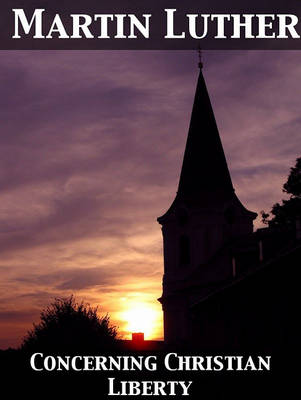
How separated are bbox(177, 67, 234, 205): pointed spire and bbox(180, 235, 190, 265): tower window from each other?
12.0 ft

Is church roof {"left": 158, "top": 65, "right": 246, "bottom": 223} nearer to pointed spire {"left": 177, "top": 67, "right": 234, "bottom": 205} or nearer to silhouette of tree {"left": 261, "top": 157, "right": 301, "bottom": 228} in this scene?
pointed spire {"left": 177, "top": 67, "right": 234, "bottom": 205}

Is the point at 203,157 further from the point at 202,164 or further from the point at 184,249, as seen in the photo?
the point at 184,249

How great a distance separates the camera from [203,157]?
6969cm

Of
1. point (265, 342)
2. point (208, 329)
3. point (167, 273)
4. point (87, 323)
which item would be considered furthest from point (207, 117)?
point (265, 342)

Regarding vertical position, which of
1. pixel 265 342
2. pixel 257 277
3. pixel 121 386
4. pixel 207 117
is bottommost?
pixel 121 386

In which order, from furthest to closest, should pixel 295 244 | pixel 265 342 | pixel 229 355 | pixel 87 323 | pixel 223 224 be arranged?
pixel 223 224, pixel 87 323, pixel 265 342, pixel 295 244, pixel 229 355

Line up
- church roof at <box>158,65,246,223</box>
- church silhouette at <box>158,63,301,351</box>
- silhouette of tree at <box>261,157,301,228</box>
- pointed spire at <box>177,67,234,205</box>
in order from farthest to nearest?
pointed spire at <box>177,67,234,205</box> → church roof at <box>158,65,246,223</box> → church silhouette at <box>158,63,301,351</box> → silhouette of tree at <box>261,157,301,228</box>

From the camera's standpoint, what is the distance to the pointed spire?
228ft

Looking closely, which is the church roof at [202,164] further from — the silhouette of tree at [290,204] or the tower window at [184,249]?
the silhouette of tree at [290,204]

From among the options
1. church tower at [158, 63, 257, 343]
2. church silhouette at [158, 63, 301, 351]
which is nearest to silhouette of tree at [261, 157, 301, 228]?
church silhouette at [158, 63, 301, 351]

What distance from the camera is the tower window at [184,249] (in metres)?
67.7

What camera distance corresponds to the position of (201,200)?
225 feet

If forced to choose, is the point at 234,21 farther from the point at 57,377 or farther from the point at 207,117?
the point at 207,117

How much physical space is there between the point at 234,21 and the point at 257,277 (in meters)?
12.4
